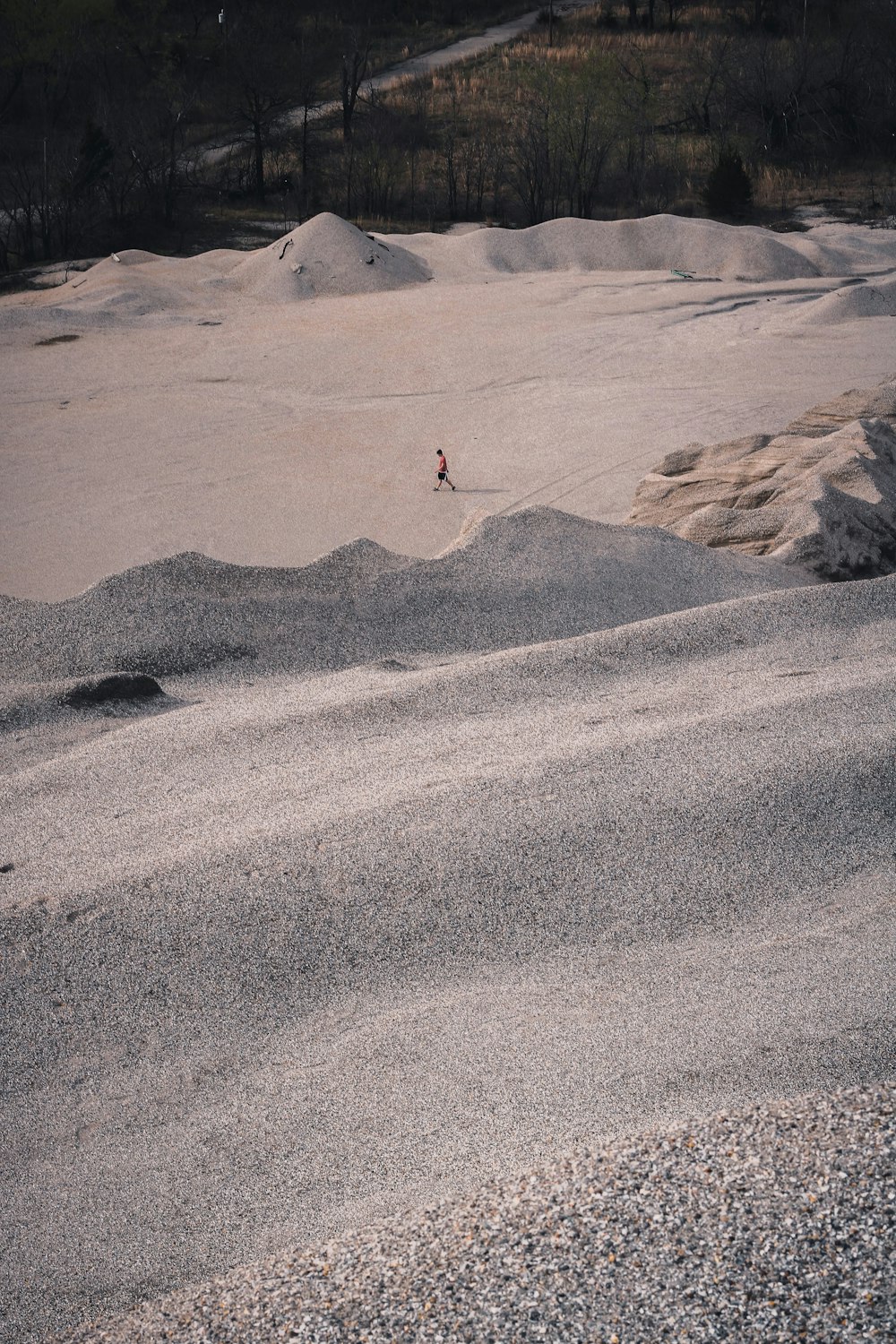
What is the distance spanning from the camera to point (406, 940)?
181 inches

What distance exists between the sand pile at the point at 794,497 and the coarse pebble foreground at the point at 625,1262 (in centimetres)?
633

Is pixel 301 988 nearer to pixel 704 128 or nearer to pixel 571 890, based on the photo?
pixel 571 890

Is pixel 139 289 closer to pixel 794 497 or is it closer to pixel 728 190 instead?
pixel 728 190

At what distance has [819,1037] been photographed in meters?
3.78

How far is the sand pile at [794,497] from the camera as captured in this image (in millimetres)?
8727

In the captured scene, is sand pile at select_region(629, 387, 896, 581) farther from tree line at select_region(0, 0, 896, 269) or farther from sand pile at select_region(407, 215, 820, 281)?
tree line at select_region(0, 0, 896, 269)

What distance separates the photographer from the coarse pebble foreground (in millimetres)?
2611

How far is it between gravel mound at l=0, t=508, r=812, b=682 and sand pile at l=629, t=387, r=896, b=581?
471mm

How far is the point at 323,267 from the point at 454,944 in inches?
739

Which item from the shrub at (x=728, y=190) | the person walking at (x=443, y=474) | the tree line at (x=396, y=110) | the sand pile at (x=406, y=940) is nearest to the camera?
the sand pile at (x=406, y=940)

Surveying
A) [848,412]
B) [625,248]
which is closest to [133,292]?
[625,248]

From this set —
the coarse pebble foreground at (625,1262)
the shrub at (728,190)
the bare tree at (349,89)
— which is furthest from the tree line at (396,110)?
the coarse pebble foreground at (625,1262)

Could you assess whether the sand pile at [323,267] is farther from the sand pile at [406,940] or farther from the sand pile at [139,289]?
the sand pile at [406,940]

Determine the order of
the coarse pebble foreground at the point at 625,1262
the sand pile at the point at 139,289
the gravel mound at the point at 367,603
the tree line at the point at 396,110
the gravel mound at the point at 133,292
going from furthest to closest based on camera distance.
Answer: the tree line at the point at 396,110
the sand pile at the point at 139,289
the gravel mound at the point at 133,292
the gravel mound at the point at 367,603
the coarse pebble foreground at the point at 625,1262
